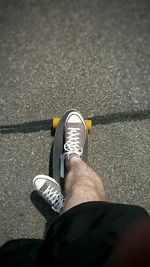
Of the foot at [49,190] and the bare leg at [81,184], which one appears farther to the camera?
the foot at [49,190]

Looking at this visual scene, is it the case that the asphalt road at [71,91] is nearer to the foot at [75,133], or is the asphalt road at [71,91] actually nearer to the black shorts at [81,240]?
the foot at [75,133]

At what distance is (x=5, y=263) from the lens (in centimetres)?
142

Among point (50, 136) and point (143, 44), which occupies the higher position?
point (143, 44)

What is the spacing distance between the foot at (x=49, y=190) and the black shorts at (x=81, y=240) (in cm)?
40

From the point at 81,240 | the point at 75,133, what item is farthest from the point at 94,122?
the point at 81,240

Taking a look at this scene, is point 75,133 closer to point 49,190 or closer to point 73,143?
point 73,143

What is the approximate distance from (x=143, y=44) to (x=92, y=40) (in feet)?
0.93

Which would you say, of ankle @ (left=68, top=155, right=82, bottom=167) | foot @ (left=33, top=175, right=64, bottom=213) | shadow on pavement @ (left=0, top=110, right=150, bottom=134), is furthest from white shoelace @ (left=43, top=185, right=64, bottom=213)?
shadow on pavement @ (left=0, top=110, right=150, bottom=134)

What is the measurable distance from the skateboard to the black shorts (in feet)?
1.63

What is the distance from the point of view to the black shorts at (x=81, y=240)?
1256 millimetres

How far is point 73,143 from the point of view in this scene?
1.99m

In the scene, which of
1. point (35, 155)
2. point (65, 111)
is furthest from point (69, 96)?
point (35, 155)

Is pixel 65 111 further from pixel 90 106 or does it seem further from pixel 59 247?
pixel 59 247

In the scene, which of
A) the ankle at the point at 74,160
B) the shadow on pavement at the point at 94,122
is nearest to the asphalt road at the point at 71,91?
the shadow on pavement at the point at 94,122
